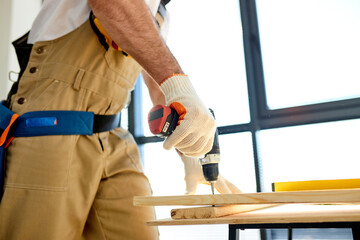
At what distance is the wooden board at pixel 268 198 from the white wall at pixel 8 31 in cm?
213

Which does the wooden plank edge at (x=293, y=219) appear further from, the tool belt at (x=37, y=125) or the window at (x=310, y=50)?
the window at (x=310, y=50)

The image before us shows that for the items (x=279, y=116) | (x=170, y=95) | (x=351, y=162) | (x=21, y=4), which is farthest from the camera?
(x=21, y=4)

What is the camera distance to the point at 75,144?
0.92 metres

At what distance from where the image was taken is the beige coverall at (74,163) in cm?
83

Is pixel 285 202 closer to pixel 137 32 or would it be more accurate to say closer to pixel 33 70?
pixel 137 32

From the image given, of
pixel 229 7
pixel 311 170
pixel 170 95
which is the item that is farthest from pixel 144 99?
pixel 170 95

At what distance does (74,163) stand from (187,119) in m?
0.38

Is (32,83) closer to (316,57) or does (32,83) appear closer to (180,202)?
(180,202)

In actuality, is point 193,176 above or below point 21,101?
below

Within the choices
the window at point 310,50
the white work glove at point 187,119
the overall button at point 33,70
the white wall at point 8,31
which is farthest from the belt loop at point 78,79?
the white wall at point 8,31

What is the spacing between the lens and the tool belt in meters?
0.87

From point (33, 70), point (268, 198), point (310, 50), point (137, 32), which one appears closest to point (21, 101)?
point (33, 70)

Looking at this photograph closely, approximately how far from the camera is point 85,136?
952mm

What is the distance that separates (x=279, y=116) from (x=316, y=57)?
0.47 metres
